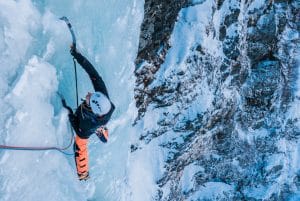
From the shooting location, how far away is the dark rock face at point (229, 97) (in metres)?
8.41

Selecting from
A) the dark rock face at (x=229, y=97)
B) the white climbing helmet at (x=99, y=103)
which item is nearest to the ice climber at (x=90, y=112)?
the white climbing helmet at (x=99, y=103)

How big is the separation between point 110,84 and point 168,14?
2.75 metres

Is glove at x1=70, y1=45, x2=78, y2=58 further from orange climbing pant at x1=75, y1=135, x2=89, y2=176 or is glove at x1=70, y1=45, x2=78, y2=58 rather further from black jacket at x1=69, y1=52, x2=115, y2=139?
orange climbing pant at x1=75, y1=135, x2=89, y2=176

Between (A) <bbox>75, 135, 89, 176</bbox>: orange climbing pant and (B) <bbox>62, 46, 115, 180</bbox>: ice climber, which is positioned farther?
(A) <bbox>75, 135, 89, 176</bbox>: orange climbing pant

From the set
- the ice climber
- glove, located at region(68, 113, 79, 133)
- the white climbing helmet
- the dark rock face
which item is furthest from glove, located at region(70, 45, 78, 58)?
the dark rock face

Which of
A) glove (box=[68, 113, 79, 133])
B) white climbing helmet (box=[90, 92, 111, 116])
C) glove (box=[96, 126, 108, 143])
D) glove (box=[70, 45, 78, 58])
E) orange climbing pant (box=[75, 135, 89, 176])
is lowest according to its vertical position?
orange climbing pant (box=[75, 135, 89, 176])

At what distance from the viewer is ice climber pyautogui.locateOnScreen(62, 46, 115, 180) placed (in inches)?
163

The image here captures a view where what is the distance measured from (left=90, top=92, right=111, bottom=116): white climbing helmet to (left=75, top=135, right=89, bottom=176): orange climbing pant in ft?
2.44

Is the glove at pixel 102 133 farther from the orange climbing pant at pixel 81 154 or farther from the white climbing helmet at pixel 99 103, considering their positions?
the white climbing helmet at pixel 99 103

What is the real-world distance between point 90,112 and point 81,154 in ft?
2.83

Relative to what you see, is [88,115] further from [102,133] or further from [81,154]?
[81,154]

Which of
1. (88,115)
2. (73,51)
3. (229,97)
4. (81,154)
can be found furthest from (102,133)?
(229,97)

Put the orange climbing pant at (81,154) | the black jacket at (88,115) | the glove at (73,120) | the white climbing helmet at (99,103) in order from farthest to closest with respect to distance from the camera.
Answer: the orange climbing pant at (81,154)
the glove at (73,120)
the black jacket at (88,115)
the white climbing helmet at (99,103)

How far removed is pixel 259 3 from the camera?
31.8ft
